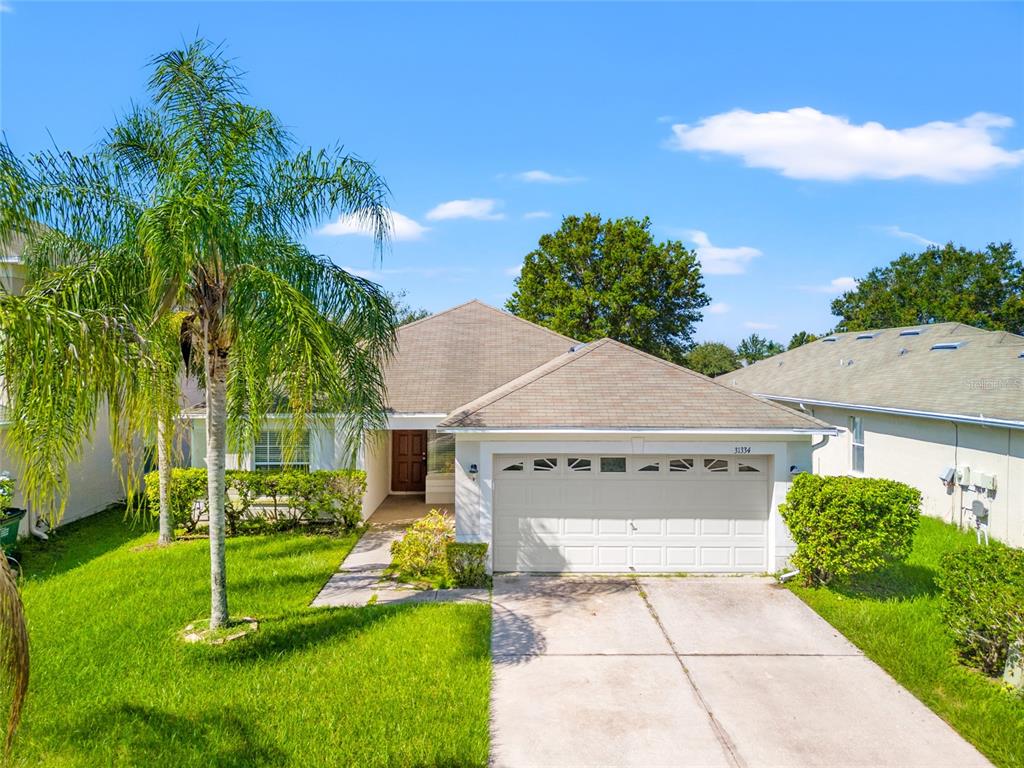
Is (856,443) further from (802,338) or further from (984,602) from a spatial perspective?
(802,338)

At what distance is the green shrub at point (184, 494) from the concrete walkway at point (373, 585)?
3763 mm

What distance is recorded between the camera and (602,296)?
121ft

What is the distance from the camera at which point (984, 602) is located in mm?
6781

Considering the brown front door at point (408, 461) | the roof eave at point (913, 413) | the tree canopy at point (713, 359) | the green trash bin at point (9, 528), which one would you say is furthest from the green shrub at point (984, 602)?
the tree canopy at point (713, 359)

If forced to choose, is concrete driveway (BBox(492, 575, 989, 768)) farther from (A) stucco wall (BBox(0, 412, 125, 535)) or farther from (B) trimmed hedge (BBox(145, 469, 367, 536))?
(A) stucco wall (BBox(0, 412, 125, 535))

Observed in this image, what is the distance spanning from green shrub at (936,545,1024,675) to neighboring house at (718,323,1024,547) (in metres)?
3.56

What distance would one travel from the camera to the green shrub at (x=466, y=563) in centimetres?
998

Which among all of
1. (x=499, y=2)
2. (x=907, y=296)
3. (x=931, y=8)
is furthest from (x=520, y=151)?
(x=907, y=296)

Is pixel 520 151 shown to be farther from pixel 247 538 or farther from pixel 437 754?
pixel 437 754

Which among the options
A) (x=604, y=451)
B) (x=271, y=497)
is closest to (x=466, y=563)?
(x=604, y=451)

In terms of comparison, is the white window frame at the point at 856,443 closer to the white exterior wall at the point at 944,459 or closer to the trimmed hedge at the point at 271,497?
the white exterior wall at the point at 944,459

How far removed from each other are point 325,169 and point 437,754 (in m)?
7.18

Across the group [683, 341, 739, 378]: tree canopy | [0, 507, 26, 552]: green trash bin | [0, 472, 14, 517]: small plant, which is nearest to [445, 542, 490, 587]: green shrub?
[0, 472, 14, 517]: small plant

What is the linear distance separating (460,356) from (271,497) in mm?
6299
